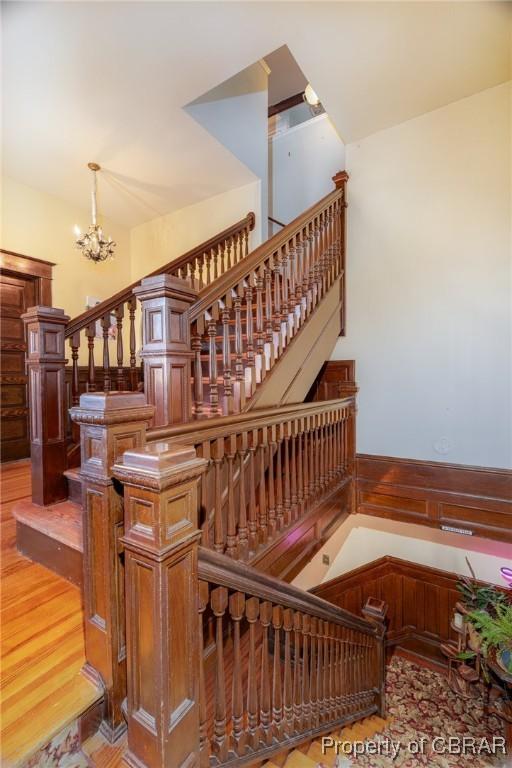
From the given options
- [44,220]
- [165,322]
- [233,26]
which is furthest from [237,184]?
[165,322]

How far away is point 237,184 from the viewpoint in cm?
392

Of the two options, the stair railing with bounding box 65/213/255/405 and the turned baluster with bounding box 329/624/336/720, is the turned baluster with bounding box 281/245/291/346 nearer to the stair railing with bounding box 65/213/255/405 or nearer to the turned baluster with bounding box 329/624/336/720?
the stair railing with bounding box 65/213/255/405

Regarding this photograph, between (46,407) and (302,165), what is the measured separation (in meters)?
4.98

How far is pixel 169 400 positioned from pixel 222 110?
10.3 feet

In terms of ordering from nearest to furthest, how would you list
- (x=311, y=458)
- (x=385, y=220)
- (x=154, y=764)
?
(x=154, y=764) < (x=311, y=458) < (x=385, y=220)

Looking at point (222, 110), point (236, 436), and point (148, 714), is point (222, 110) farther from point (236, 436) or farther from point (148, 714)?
point (148, 714)

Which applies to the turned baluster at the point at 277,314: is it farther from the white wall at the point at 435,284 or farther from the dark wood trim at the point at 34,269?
the dark wood trim at the point at 34,269

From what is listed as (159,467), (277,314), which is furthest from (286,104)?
(159,467)

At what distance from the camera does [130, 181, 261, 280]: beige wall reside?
156 inches

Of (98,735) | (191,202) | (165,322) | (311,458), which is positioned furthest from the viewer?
(191,202)

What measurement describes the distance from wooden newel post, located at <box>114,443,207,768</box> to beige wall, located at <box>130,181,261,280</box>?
3547 mm

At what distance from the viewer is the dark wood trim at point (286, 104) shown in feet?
17.3


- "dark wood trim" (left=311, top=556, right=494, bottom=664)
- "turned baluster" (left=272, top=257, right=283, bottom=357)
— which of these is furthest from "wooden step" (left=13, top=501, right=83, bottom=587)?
"dark wood trim" (left=311, top=556, right=494, bottom=664)

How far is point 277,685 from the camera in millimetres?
1358
